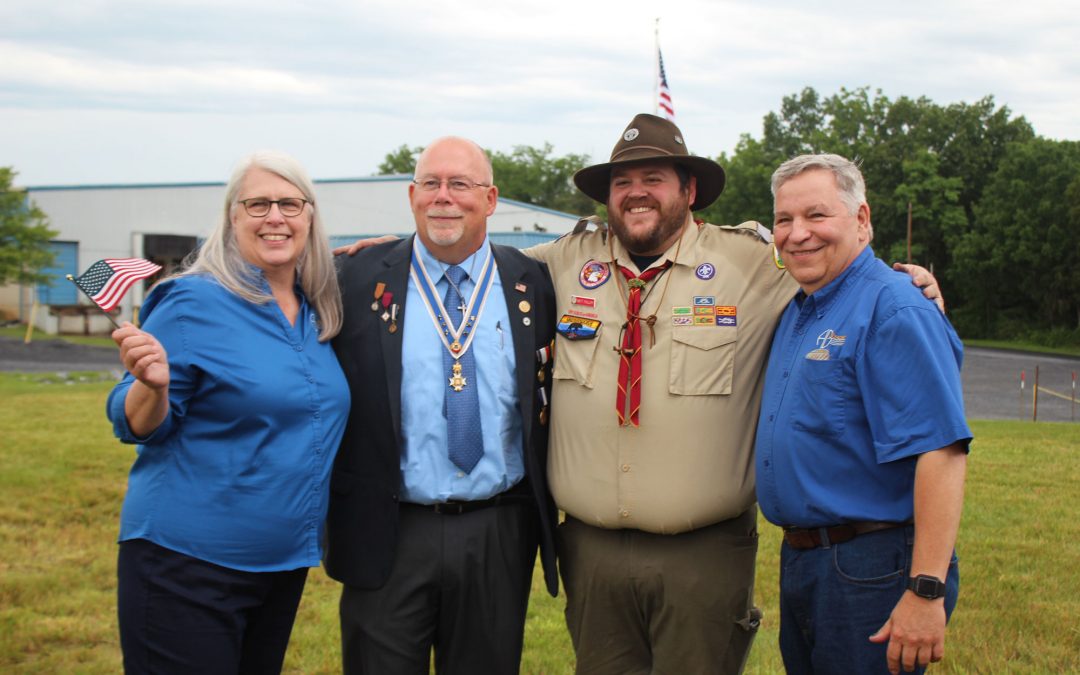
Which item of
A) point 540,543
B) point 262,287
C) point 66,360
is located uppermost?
point 262,287

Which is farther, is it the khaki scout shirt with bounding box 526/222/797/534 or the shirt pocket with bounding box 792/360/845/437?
the khaki scout shirt with bounding box 526/222/797/534

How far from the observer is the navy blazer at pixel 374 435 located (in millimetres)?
3734

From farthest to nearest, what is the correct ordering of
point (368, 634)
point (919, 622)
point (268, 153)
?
point (368, 634)
point (268, 153)
point (919, 622)

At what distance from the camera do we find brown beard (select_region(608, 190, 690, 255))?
13.7 feet

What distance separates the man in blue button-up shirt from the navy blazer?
977 millimetres

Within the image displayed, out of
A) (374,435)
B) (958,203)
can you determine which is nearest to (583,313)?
(374,435)

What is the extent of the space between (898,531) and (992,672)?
88.0 inches

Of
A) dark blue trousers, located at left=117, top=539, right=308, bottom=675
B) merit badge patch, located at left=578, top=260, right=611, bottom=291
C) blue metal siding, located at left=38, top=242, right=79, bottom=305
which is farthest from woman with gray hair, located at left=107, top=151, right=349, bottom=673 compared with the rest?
blue metal siding, located at left=38, top=242, right=79, bottom=305

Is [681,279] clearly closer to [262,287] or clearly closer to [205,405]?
[262,287]

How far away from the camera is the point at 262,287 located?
3.45 meters

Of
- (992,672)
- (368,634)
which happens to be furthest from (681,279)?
(992,672)

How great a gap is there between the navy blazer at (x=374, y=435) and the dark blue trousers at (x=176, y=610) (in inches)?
21.1

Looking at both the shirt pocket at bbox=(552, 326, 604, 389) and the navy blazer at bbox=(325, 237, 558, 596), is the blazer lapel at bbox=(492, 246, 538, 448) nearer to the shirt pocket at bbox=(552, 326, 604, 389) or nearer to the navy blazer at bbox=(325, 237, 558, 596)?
the navy blazer at bbox=(325, 237, 558, 596)

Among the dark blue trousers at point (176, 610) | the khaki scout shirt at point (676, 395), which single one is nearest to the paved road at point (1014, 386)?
the khaki scout shirt at point (676, 395)
